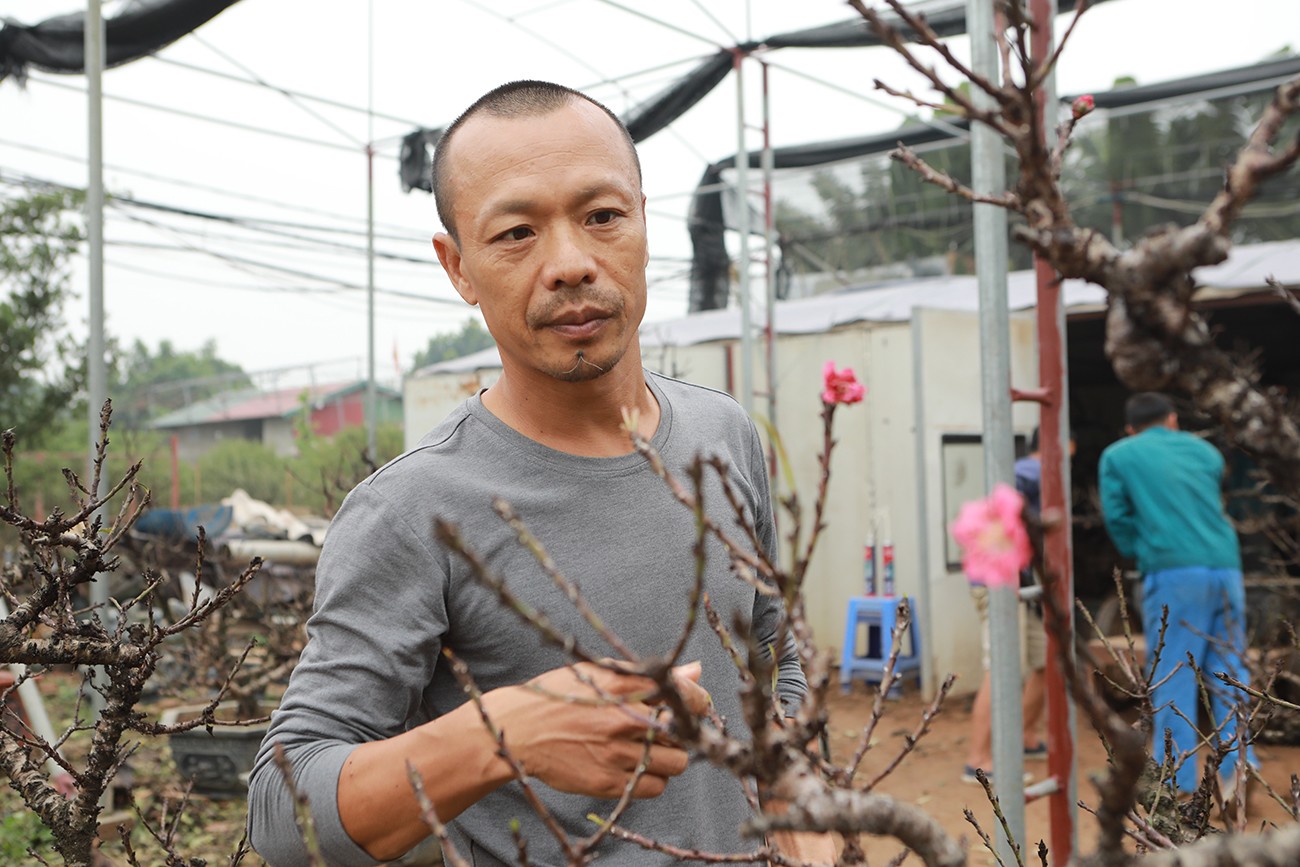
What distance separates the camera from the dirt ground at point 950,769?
538 centimetres

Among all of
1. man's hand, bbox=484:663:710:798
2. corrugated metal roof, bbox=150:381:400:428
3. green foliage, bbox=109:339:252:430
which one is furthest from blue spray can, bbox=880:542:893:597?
green foliage, bbox=109:339:252:430

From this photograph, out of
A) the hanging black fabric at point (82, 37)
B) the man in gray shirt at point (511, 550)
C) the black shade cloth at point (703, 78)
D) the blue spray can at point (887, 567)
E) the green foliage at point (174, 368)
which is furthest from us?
the green foliage at point (174, 368)

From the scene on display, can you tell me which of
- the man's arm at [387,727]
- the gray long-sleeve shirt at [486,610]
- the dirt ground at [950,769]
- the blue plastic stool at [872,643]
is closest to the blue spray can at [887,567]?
the blue plastic stool at [872,643]

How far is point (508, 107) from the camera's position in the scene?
1.55m

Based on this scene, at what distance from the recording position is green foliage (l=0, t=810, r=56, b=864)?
4949mm

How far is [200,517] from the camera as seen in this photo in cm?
1065

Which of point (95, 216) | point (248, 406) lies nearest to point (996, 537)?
point (95, 216)

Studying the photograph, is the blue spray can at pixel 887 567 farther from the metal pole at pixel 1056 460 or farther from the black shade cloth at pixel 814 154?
the metal pole at pixel 1056 460

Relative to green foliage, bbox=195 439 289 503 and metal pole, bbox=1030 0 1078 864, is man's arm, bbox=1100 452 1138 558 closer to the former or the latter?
metal pole, bbox=1030 0 1078 864

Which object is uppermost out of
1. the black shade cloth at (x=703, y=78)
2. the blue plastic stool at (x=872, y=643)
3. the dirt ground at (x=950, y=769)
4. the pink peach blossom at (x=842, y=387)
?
the black shade cloth at (x=703, y=78)

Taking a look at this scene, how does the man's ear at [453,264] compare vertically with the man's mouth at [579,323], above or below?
above

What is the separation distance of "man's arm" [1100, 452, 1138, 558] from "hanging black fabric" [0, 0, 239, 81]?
18.3 ft

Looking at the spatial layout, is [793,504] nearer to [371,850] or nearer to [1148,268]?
[1148,268]

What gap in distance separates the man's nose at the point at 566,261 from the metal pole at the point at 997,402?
1.84 meters
